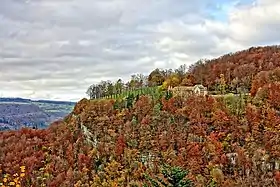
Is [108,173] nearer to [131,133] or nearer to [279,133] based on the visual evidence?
[131,133]

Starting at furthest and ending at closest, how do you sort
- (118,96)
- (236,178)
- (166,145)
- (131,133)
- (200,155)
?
1. (118,96)
2. (131,133)
3. (166,145)
4. (200,155)
5. (236,178)

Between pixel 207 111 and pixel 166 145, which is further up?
pixel 207 111

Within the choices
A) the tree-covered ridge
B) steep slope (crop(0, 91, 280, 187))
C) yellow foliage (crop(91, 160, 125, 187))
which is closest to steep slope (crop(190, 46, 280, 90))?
the tree-covered ridge

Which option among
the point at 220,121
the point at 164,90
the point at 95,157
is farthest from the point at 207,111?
the point at 95,157

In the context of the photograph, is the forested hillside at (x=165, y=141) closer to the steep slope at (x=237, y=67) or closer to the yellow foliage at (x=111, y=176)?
the yellow foliage at (x=111, y=176)

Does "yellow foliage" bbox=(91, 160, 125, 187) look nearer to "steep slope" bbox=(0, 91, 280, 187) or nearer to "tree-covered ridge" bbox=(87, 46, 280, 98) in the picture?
"steep slope" bbox=(0, 91, 280, 187)

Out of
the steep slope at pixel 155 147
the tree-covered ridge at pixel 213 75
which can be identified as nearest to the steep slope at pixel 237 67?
the tree-covered ridge at pixel 213 75

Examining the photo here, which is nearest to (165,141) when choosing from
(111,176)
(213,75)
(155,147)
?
(155,147)

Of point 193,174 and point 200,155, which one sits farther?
point 200,155
